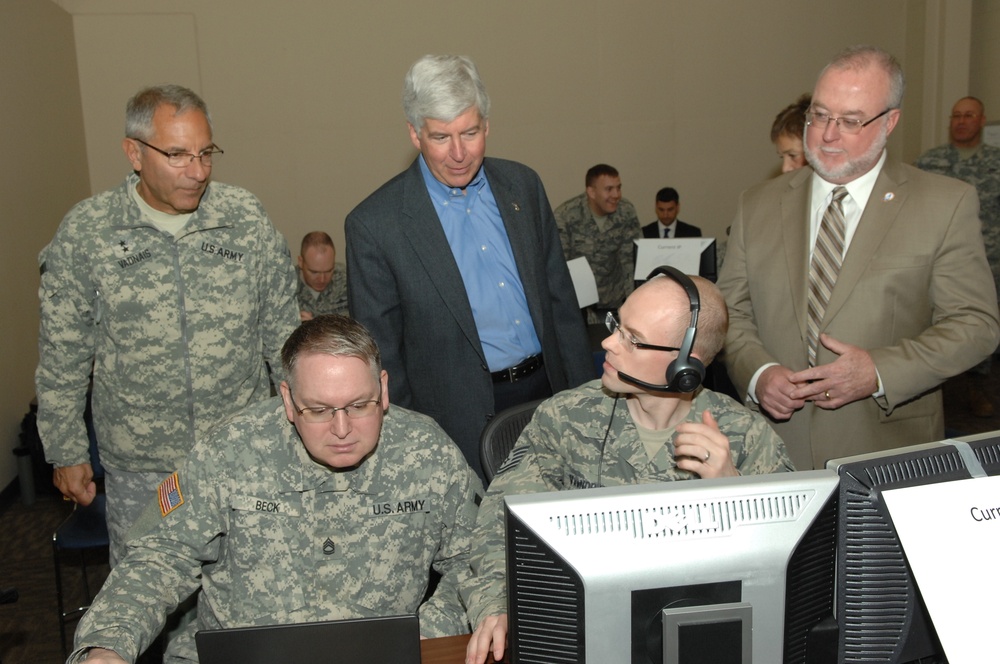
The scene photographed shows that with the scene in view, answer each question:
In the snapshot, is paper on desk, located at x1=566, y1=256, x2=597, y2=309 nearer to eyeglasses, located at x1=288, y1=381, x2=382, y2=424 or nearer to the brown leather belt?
the brown leather belt

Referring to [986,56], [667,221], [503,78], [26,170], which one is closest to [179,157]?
[26,170]

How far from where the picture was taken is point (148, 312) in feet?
7.45

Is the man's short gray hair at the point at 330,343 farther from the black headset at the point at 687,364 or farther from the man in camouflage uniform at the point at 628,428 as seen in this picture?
the black headset at the point at 687,364

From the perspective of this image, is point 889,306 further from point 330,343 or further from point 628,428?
point 330,343

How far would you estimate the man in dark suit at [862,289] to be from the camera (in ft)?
6.56

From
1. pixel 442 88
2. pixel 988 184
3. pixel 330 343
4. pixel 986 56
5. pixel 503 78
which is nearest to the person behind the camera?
pixel 330 343

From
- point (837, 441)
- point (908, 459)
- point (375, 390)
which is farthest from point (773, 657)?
point (837, 441)

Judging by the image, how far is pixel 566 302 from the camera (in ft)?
8.30

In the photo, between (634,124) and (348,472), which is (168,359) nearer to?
(348,472)

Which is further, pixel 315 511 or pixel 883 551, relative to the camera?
pixel 315 511

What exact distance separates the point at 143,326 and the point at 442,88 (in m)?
0.98

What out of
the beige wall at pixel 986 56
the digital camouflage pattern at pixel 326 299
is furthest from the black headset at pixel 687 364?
the beige wall at pixel 986 56

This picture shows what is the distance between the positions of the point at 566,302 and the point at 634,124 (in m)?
5.33

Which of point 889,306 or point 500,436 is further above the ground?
point 889,306
